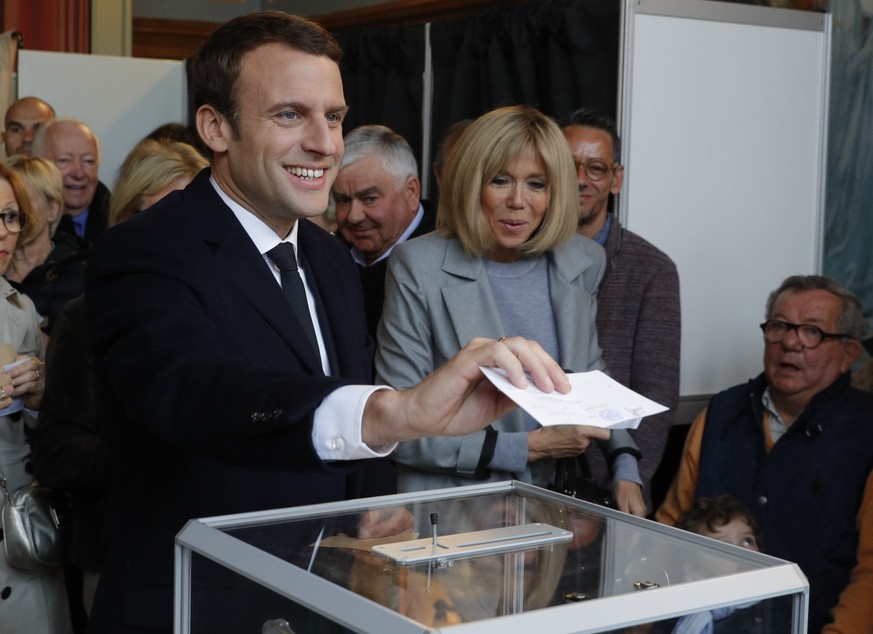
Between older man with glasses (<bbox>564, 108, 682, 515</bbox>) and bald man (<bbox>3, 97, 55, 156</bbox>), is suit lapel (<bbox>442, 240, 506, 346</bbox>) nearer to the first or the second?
older man with glasses (<bbox>564, 108, 682, 515</bbox>)

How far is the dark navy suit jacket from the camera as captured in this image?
1.35 m

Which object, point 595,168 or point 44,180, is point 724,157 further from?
point 44,180

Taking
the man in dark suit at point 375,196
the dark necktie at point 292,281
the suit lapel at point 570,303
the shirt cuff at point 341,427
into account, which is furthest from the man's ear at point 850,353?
the shirt cuff at point 341,427

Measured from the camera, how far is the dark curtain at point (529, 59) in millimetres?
3738

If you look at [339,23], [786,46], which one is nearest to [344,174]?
[786,46]

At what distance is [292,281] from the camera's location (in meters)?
1.72

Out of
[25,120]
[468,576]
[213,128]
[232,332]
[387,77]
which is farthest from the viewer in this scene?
[25,120]

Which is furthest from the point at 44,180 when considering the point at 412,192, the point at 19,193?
the point at 412,192

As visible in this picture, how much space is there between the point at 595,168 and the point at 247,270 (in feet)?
6.36

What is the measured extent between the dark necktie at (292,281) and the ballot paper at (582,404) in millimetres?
573

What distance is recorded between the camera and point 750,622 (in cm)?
115

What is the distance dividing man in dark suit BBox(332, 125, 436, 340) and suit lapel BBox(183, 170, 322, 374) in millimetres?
1796

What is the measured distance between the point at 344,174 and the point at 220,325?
2059mm

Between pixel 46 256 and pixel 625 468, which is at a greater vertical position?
pixel 46 256
